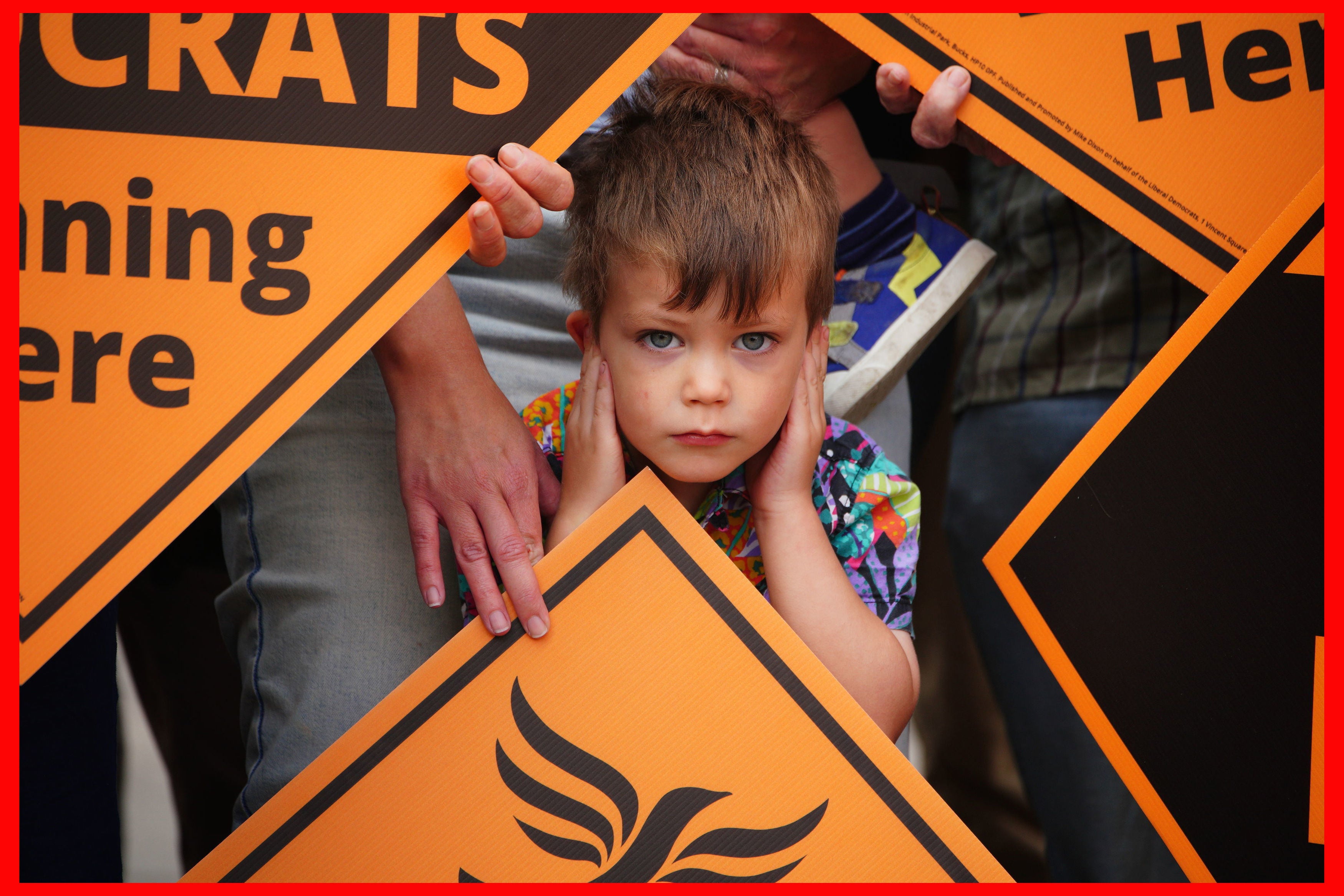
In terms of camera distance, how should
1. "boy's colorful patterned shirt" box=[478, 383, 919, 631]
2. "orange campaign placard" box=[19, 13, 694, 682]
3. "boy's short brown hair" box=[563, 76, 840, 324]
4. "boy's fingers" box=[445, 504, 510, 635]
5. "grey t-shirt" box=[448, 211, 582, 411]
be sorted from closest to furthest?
Answer: "orange campaign placard" box=[19, 13, 694, 682], "boy's fingers" box=[445, 504, 510, 635], "boy's short brown hair" box=[563, 76, 840, 324], "boy's colorful patterned shirt" box=[478, 383, 919, 631], "grey t-shirt" box=[448, 211, 582, 411]

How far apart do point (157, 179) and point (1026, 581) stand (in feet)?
2.28

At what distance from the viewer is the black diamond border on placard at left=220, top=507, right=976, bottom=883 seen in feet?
2.31

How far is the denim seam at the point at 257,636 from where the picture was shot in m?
0.90

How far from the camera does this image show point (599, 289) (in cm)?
89

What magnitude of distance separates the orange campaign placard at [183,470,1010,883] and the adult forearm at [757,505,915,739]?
136 mm

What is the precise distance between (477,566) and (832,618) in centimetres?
32

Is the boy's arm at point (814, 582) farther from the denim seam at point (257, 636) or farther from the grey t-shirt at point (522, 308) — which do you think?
the denim seam at point (257, 636)

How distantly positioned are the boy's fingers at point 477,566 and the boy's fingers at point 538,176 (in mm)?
300

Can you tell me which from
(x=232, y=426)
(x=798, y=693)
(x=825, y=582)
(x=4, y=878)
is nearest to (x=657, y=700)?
(x=798, y=693)

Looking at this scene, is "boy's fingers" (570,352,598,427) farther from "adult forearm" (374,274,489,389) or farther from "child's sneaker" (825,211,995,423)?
"child's sneaker" (825,211,995,423)

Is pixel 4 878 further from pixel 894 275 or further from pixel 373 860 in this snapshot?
pixel 894 275

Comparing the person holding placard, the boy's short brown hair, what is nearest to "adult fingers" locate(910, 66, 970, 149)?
the boy's short brown hair

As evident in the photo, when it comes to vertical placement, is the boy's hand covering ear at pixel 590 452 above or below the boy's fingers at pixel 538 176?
below

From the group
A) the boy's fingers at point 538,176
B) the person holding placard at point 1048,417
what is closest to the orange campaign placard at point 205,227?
the boy's fingers at point 538,176
